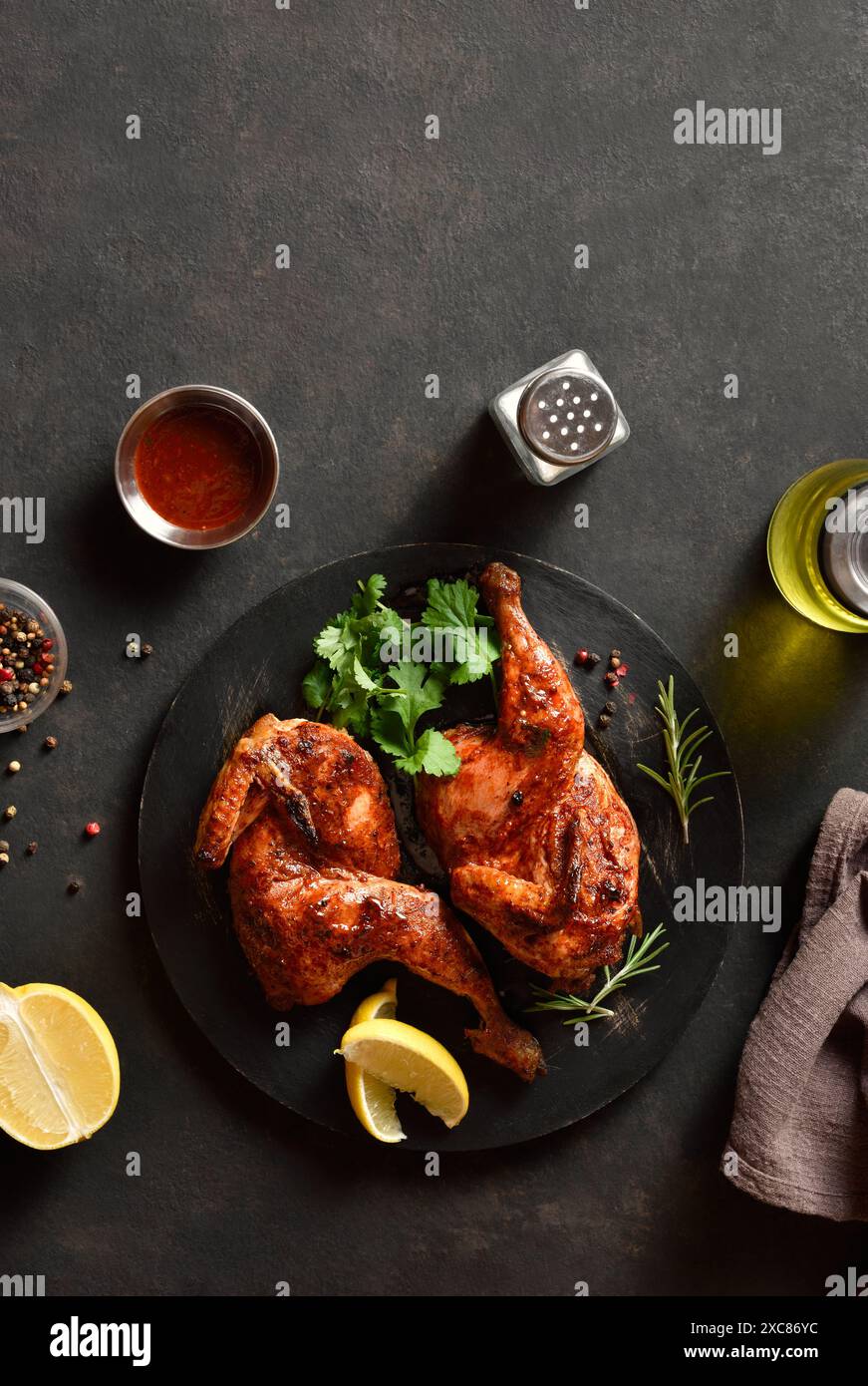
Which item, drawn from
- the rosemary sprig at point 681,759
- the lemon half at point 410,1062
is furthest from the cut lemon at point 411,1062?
the rosemary sprig at point 681,759

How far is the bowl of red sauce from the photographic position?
3.27 meters

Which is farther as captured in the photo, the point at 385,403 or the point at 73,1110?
the point at 385,403

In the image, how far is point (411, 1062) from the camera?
3189mm

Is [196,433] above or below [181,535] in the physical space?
above

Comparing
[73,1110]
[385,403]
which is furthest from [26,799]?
[385,403]

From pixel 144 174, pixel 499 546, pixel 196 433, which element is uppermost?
pixel 144 174

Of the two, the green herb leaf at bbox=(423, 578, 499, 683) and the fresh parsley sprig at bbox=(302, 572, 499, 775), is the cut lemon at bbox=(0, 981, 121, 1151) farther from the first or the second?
the green herb leaf at bbox=(423, 578, 499, 683)

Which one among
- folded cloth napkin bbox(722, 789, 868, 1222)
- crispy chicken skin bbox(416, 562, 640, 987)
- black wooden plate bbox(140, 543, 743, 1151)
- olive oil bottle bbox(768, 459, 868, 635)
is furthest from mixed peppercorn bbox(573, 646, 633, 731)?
folded cloth napkin bbox(722, 789, 868, 1222)

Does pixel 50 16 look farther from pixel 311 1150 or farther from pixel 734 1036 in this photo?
pixel 734 1036

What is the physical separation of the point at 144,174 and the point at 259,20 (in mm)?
577

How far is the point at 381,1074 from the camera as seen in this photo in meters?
3.22

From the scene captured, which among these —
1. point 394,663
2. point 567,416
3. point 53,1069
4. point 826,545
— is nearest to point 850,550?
point 826,545

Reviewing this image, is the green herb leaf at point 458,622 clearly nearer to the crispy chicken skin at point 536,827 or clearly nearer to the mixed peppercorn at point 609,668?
the crispy chicken skin at point 536,827

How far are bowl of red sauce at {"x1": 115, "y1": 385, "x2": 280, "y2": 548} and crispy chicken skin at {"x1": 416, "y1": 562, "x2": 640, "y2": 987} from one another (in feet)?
2.54
